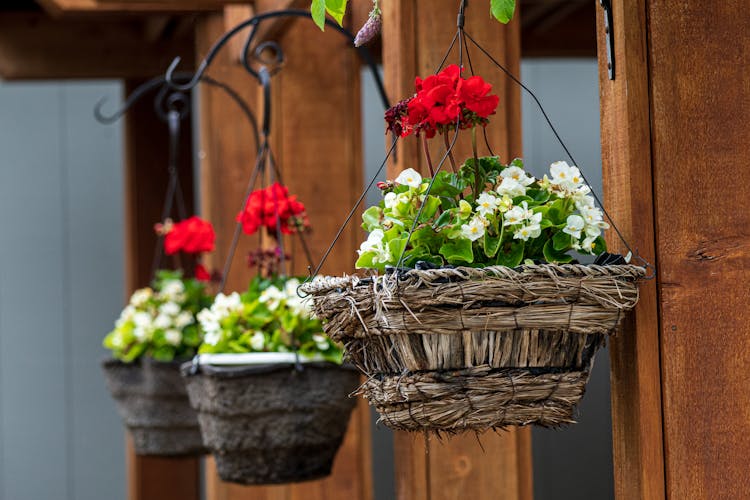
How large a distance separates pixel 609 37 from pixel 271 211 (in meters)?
1.18

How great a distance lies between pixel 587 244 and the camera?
139cm

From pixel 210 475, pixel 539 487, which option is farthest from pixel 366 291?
pixel 539 487

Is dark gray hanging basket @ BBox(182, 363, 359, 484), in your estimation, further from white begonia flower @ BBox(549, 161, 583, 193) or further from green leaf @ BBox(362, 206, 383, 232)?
white begonia flower @ BBox(549, 161, 583, 193)

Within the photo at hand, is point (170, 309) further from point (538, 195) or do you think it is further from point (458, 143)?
point (538, 195)

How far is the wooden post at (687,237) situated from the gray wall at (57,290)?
4.54 metres

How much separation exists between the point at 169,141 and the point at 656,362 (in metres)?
3.87

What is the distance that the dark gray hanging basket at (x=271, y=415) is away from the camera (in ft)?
7.31

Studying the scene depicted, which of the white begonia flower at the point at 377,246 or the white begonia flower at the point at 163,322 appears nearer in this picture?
the white begonia flower at the point at 377,246

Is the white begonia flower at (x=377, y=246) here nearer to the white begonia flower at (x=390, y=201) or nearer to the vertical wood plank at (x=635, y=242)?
the white begonia flower at (x=390, y=201)

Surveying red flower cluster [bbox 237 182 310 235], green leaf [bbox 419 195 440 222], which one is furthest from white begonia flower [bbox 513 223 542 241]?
red flower cluster [bbox 237 182 310 235]

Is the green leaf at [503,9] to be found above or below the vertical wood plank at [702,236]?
above

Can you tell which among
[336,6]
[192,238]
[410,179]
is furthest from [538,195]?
[192,238]

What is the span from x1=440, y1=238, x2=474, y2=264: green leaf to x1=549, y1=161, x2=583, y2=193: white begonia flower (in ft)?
0.45

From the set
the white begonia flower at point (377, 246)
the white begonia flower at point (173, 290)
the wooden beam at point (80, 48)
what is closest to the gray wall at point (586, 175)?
the wooden beam at point (80, 48)
